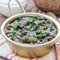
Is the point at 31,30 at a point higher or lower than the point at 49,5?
lower

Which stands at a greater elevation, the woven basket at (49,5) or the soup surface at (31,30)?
the woven basket at (49,5)

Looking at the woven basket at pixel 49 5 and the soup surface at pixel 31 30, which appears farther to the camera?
the woven basket at pixel 49 5

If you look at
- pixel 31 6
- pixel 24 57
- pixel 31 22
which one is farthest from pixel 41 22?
pixel 31 6

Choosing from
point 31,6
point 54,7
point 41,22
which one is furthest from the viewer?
point 31,6

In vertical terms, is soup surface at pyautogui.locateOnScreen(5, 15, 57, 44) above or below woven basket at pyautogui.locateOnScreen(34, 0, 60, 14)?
below

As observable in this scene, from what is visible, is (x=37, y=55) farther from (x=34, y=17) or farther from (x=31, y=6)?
(x=31, y=6)
